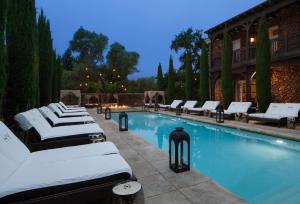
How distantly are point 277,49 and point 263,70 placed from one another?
5.91 ft

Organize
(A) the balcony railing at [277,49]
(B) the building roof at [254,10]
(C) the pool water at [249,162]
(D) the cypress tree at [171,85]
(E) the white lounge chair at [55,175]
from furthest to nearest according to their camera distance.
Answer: (D) the cypress tree at [171,85]
(B) the building roof at [254,10]
(A) the balcony railing at [277,49]
(C) the pool water at [249,162]
(E) the white lounge chair at [55,175]

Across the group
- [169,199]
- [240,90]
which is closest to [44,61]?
[169,199]

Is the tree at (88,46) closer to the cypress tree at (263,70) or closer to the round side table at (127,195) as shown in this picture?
the cypress tree at (263,70)

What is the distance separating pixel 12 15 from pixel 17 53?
2.78 ft

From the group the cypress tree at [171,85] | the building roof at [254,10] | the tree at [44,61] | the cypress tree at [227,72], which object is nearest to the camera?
the tree at [44,61]

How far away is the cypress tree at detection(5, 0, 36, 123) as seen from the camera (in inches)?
199

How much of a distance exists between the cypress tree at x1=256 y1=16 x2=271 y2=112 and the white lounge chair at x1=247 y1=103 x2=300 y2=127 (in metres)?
1.37

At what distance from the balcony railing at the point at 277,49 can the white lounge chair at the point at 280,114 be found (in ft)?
11.1

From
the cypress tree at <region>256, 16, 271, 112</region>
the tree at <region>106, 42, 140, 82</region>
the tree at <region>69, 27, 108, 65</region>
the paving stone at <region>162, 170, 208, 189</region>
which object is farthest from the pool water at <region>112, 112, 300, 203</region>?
the tree at <region>69, 27, 108, 65</region>

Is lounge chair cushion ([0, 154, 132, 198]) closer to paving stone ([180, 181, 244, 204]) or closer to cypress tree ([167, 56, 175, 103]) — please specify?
paving stone ([180, 181, 244, 204])

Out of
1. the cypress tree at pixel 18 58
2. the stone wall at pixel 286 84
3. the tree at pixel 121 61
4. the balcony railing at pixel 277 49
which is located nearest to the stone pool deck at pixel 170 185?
the cypress tree at pixel 18 58

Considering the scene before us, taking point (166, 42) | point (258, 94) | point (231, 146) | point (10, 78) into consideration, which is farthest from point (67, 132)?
point (166, 42)

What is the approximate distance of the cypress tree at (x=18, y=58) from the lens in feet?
16.6

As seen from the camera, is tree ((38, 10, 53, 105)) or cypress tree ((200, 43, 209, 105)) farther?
cypress tree ((200, 43, 209, 105))
